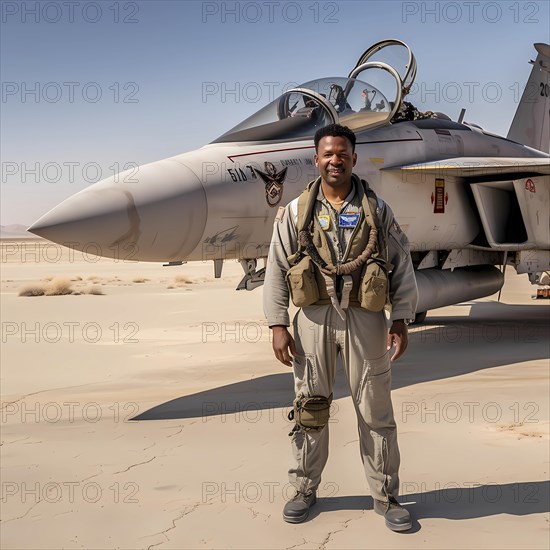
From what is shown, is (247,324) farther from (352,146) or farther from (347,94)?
(352,146)

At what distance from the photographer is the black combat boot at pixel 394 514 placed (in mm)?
3299

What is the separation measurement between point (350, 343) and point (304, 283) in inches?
17.1

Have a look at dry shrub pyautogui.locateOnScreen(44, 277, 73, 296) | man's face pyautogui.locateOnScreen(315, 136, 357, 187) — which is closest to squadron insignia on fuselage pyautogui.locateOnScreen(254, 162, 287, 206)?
man's face pyautogui.locateOnScreen(315, 136, 357, 187)

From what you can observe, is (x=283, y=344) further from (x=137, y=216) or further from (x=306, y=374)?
(x=137, y=216)

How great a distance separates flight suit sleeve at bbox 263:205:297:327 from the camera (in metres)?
3.54

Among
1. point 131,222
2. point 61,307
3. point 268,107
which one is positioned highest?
point 268,107

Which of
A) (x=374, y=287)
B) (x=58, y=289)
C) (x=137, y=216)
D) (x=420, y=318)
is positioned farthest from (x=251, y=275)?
(x=58, y=289)

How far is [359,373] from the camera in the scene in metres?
3.47

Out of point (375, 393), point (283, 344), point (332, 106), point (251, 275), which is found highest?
point (332, 106)

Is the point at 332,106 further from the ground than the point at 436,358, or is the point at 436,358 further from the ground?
the point at 332,106

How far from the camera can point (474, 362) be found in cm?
774

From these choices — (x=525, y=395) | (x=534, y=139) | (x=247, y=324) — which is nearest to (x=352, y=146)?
(x=525, y=395)

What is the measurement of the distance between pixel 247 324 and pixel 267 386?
5100mm

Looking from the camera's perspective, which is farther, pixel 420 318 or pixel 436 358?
pixel 420 318
